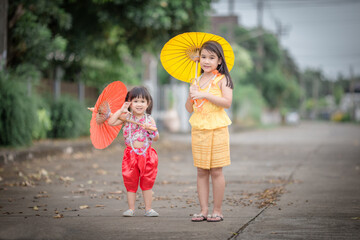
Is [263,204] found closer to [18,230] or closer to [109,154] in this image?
[18,230]

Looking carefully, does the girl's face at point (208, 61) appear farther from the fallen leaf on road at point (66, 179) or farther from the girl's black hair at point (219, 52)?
the fallen leaf on road at point (66, 179)

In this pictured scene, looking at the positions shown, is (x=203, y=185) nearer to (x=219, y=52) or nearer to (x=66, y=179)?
(x=219, y=52)

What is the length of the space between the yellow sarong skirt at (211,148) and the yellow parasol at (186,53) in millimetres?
620

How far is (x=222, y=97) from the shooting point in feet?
15.9

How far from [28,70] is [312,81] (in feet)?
423

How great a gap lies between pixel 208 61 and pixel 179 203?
1.74m

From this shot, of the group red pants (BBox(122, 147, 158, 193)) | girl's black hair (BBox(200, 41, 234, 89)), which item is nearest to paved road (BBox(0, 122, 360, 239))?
red pants (BBox(122, 147, 158, 193))

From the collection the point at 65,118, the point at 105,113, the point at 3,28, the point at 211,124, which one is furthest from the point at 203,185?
the point at 65,118

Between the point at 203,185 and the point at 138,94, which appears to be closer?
the point at 203,185

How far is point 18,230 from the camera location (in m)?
4.01

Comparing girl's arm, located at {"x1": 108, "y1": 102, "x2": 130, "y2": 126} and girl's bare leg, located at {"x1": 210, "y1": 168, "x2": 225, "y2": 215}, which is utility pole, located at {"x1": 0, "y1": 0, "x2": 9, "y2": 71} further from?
girl's bare leg, located at {"x1": 210, "y1": 168, "x2": 225, "y2": 215}

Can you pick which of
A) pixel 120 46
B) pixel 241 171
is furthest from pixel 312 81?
pixel 241 171

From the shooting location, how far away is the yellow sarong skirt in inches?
188

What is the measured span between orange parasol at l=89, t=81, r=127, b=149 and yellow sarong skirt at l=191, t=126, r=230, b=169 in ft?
2.70
